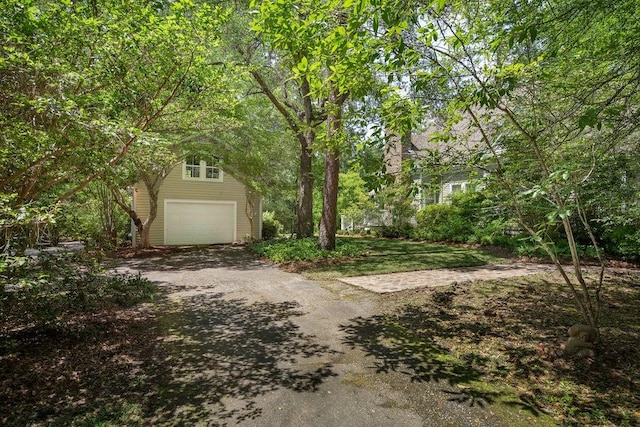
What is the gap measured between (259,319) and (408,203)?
13.4m

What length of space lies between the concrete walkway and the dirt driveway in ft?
2.89

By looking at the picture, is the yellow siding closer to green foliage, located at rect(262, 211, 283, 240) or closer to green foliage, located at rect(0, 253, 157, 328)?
green foliage, located at rect(262, 211, 283, 240)

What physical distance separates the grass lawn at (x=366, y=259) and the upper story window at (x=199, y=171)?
6743mm

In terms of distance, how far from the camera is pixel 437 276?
812cm

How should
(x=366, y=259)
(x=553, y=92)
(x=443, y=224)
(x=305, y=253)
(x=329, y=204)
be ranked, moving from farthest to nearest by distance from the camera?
(x=443, y=224), (x=329, y=204), (x=305, y=253), (x=366, y=259), (x=553, y=92)

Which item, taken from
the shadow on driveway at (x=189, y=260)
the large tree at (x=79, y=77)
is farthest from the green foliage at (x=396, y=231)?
the large tree at (x=79, y=77)

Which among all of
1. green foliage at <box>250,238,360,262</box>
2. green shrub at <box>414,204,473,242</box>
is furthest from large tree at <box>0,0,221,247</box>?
green shrub at <box>414,204,473,242</box>

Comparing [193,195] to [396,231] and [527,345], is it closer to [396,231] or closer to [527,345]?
[396,231]

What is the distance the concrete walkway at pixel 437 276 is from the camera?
723 centimetres

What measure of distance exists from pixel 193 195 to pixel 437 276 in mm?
13163

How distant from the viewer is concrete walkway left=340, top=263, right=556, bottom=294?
23.7 feet

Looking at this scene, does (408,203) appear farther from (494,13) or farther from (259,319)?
(259,319)

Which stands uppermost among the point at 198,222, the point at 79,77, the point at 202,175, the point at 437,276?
the point at 202,175

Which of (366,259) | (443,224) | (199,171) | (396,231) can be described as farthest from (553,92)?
(199,171)
